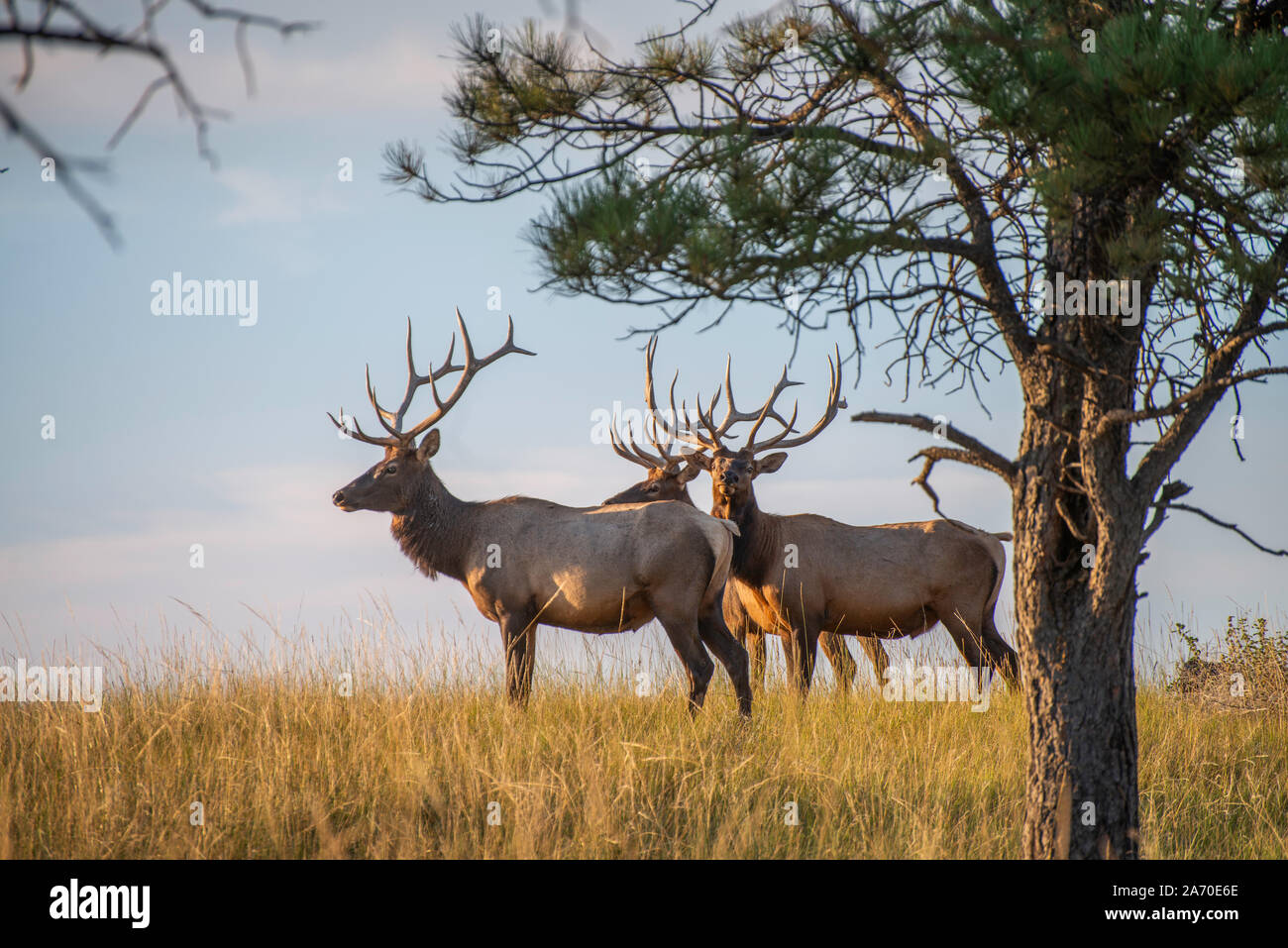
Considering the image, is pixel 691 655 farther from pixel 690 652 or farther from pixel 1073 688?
pixel 1073 688

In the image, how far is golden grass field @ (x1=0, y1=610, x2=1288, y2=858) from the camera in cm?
602

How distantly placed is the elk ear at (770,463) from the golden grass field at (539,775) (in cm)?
223

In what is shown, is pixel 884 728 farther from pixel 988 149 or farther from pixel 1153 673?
pixel 988 149

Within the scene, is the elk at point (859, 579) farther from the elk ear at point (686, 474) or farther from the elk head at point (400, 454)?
the elk head at point (400, 454)

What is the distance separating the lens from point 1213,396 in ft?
16.9

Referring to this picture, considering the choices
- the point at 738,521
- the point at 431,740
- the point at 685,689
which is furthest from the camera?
the point at 738,521

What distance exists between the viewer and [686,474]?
436 inches

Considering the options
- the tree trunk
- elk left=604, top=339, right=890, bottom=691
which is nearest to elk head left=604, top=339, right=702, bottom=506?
elk left=604, top=339, right=890, bottom=691

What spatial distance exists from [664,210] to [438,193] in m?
2.04

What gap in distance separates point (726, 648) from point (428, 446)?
9.68 ft

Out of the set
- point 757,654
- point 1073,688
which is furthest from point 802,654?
point 1073,688
